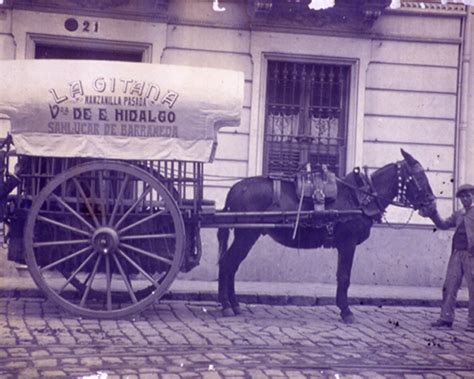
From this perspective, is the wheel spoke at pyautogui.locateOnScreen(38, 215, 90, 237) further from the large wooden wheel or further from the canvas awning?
the canvas awning

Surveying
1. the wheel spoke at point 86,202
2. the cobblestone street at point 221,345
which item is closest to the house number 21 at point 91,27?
the wheel spoke at point 86,202

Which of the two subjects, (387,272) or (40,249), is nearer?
(40,249)

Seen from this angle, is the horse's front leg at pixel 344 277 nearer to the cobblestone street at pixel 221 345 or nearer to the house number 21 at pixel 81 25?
the cobblestone street at pixel 221 345

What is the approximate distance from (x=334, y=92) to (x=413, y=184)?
3.39m

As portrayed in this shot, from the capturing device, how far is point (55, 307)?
7.86 meters

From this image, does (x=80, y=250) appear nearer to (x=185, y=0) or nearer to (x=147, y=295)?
(x=147, y=295)

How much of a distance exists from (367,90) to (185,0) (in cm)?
320

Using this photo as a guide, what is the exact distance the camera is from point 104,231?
7.02 metres

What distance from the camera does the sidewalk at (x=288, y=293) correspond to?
8984 mm

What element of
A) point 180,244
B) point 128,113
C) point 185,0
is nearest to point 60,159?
point 128,113

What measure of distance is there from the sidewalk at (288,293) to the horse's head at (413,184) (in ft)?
6.41

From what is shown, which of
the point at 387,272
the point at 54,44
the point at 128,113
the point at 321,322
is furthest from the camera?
the point at 387,272

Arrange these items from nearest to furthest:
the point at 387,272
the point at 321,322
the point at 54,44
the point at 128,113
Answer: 1. the point at 128,113
2. the point at 321,322
3. the point at 54,44
4. the point at 387,272

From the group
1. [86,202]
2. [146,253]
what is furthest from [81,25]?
[146,253]
